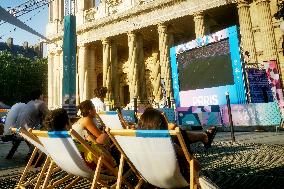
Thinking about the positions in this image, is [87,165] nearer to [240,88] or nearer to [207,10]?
[240,88]

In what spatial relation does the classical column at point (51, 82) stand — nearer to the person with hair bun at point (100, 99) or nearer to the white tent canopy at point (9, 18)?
the white tent canopy at point (9, 18)

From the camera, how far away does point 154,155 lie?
254 cm

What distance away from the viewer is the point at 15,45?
69375 mm

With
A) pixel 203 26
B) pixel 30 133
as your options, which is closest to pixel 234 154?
pixel 30 133

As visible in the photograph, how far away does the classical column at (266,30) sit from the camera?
714 inches

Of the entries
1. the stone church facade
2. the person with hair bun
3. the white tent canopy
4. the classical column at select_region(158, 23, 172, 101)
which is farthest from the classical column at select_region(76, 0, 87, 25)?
the person with hair bun

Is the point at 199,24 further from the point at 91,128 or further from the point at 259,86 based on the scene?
the point at 91,128

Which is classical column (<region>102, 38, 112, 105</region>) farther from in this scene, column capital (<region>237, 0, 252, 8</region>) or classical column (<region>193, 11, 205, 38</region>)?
column capital (<region>237, 0, 252, 8</region>)

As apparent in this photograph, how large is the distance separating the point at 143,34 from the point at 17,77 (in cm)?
2549

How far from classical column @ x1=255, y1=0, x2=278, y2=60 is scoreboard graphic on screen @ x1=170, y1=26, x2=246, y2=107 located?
660 centimetres

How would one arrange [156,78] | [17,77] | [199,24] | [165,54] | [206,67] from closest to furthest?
[206,67] → [199,24] → [165,54] → [156,78] → [17,77]

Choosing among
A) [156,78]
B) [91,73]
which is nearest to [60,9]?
[91,73]

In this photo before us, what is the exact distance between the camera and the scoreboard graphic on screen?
1226 cm

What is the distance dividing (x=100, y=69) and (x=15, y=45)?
45118 mm
